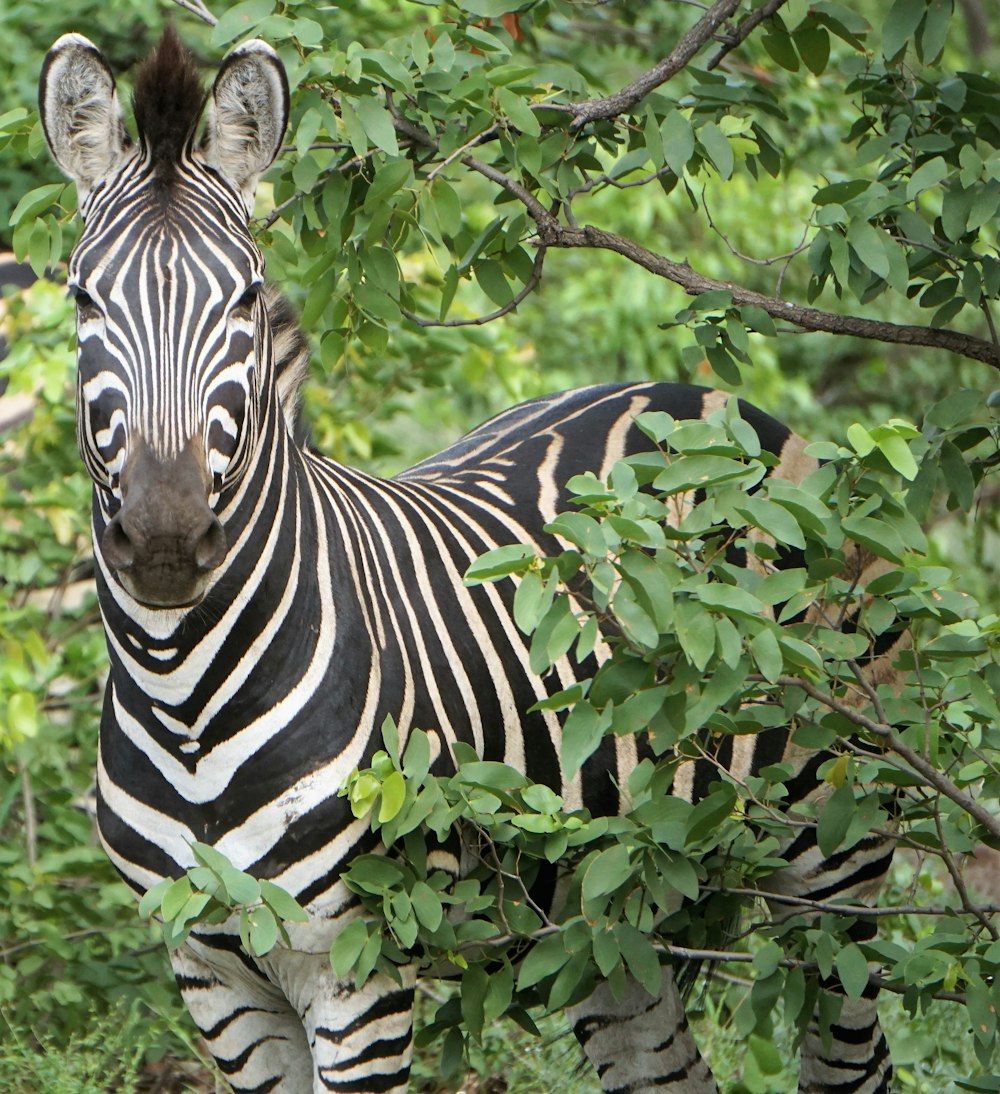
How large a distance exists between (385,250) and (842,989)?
220 centimetres

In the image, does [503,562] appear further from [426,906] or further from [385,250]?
[385,250]

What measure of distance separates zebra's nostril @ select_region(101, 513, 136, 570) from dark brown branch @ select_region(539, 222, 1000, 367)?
4.21 ft

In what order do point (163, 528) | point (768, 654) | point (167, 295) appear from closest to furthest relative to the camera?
1. point (768, 654)
2. point (163, 528)
3. point (167, 295)


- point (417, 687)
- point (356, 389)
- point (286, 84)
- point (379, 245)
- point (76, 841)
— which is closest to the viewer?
point (286, 84)

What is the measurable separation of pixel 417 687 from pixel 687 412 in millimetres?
1322

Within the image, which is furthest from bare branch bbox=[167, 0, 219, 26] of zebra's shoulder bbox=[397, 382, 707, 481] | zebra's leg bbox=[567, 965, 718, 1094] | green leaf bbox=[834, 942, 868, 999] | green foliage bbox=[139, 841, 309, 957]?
zebra's leg bbox=[567, 965, 718, 1094]

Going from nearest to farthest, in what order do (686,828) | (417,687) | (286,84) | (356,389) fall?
(686,828)
(286,84)
(417,687)
(356,389)

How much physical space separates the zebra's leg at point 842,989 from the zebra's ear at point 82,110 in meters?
2.32

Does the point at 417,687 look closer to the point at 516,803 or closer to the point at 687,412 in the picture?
the point at 516,803

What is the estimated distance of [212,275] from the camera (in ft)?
9.30

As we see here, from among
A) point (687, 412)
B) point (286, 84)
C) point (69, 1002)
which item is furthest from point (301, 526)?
point (69, 1002)

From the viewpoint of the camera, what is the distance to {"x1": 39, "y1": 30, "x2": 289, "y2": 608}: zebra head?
2629 millimetres

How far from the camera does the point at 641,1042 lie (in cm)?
436

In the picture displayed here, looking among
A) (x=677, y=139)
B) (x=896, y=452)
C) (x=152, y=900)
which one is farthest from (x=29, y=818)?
(x=896, y=452)
